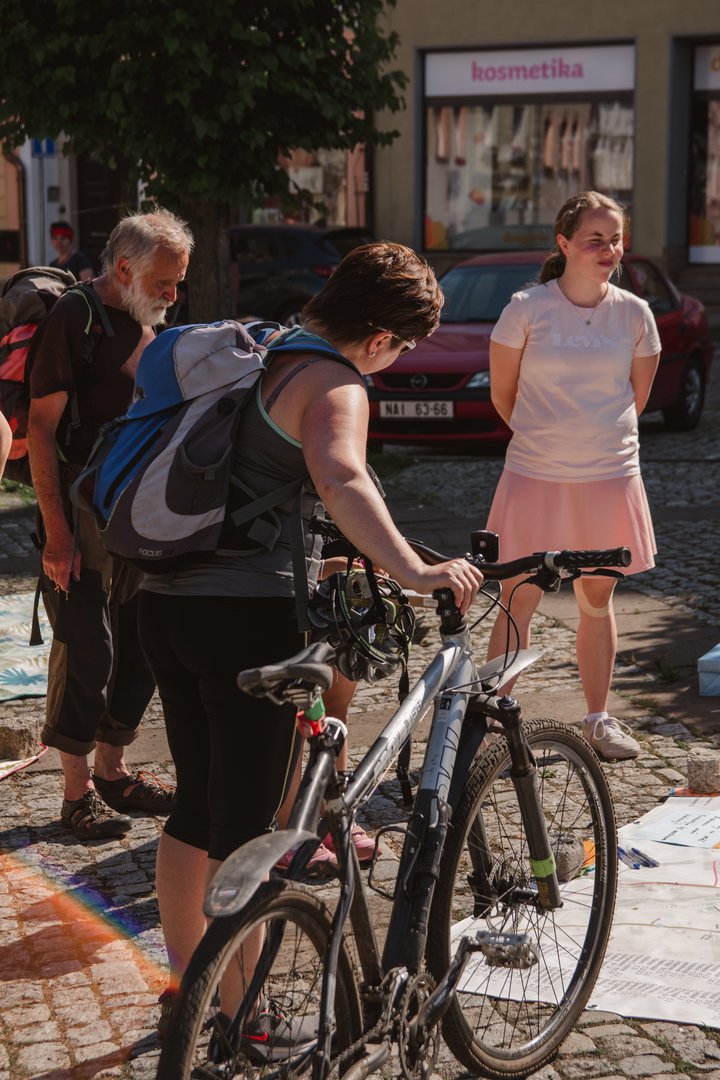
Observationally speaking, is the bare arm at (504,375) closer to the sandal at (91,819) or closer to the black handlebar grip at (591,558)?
the sandal at (91,819)

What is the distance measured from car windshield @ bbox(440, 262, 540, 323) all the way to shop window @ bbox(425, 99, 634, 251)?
12132 mm

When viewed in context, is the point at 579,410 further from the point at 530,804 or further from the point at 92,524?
the point at 530,804

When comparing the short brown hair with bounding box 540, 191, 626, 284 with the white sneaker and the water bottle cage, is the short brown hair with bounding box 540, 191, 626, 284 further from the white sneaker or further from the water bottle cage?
the water bottle cage

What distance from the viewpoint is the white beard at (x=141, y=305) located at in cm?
473

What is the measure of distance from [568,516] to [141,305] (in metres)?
1.68

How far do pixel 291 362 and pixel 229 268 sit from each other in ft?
37.5

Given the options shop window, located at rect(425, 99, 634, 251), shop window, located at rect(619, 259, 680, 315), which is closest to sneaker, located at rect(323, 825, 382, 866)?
shop window, located at rect(619, 259, 680, 315)

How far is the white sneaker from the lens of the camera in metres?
5.62

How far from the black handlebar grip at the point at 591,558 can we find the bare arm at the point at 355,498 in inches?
9.3

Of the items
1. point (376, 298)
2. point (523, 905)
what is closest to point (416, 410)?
point (523, 905)

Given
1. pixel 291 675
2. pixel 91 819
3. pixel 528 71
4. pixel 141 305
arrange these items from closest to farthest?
pixel 291 675
pixel 141 305
pixel 91 819
pixel 528 71

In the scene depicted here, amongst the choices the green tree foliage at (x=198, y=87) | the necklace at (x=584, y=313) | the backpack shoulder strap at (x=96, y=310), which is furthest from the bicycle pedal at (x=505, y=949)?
the green tree foliage at (x=198, y=87)

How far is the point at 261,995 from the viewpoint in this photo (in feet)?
8.98

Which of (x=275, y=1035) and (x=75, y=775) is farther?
(x=75, y=775)
